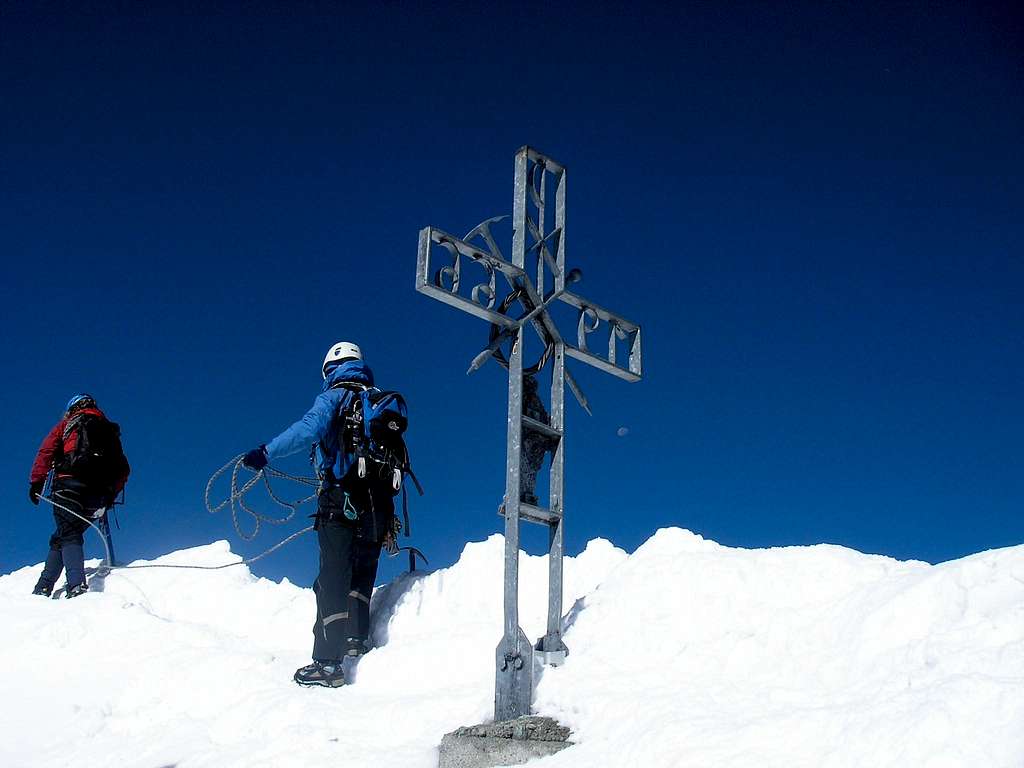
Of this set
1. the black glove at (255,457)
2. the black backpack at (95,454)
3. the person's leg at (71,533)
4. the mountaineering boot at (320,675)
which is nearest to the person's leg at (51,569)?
the person's leg at (71,533)

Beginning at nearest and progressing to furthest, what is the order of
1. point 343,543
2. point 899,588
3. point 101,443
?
point 899,588, point 343,543, point 101,443

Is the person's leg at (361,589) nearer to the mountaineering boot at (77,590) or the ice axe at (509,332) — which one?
the ice axe at (509,332)

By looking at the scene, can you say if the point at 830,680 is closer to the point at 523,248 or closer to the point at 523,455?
the point at 523,455

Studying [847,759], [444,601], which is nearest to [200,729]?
[444,601]

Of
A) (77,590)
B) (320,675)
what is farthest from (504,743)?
(77,590)

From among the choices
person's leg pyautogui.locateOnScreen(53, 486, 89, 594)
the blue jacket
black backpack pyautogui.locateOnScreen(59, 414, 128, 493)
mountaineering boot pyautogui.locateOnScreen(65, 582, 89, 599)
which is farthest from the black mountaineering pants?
black backpack pyautogui.locateOnScreen(59, 414, 128, 493)

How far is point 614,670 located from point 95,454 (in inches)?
288

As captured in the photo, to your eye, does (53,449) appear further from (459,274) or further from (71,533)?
(459,274)

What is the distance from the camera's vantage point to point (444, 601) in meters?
9.04

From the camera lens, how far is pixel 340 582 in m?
8.23

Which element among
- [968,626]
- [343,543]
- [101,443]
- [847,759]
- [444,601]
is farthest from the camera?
[101,443]

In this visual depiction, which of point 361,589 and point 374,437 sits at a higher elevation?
point 374,437

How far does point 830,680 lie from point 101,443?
873 centimetres

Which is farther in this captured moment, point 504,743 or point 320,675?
point 320,675
